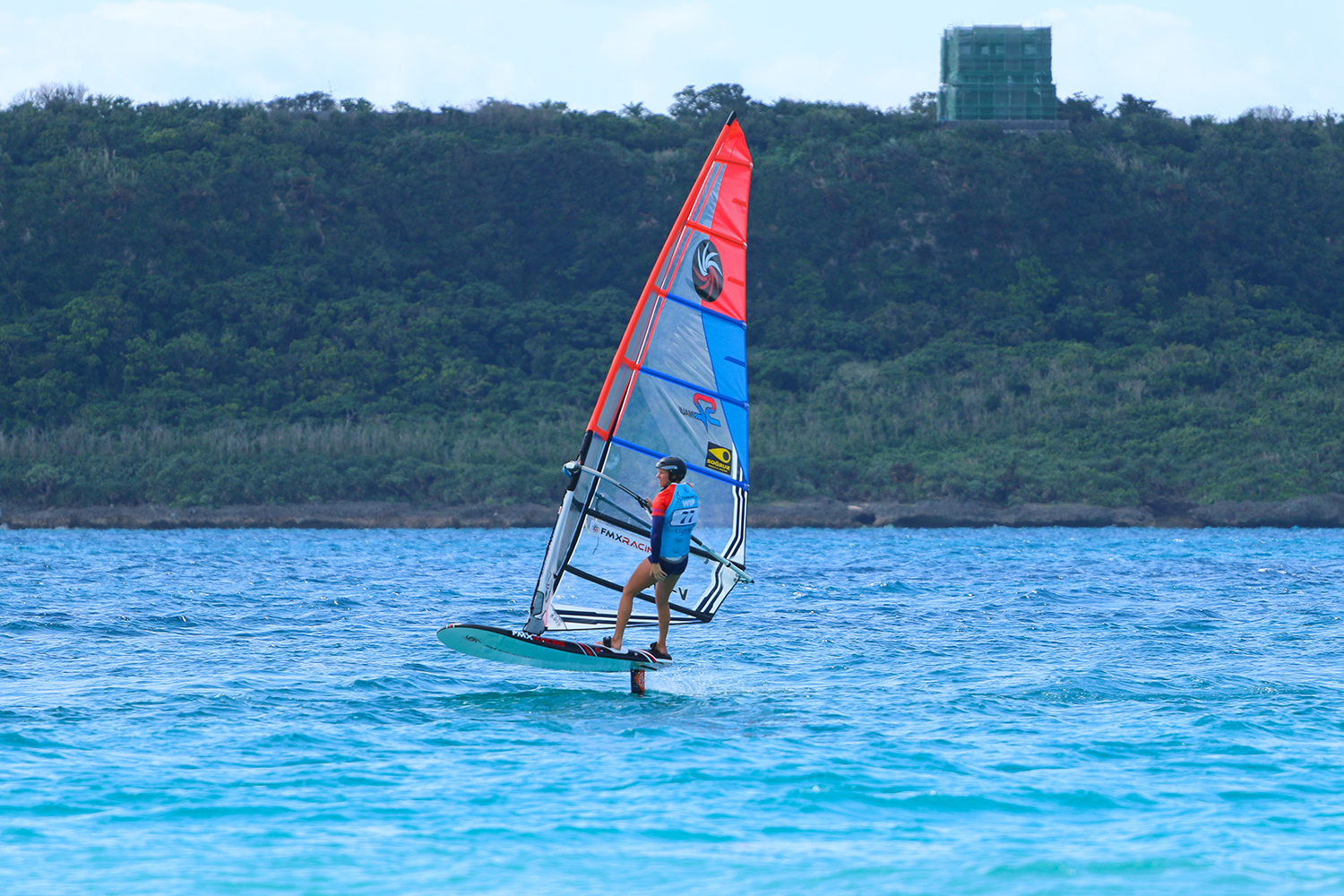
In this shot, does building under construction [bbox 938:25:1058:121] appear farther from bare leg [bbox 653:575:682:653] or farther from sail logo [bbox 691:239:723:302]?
bare leg [bbox 653:575:682:653]

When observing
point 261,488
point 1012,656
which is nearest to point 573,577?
point 1012,656

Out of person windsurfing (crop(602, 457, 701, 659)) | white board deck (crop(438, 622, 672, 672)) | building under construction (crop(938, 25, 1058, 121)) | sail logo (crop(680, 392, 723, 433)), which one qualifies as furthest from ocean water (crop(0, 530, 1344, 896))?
building under construction (crop(938, 25, 1058, 121))

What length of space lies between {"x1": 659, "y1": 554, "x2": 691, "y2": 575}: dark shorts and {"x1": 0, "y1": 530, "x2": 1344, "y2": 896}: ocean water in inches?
50.0

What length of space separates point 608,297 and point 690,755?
193 feet

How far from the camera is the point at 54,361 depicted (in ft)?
193

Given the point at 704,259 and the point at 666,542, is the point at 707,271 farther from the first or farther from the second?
the point at 666,542

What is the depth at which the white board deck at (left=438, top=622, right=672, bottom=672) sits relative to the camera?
1209 cm

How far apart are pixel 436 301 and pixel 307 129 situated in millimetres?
14291

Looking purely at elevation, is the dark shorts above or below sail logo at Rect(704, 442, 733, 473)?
below

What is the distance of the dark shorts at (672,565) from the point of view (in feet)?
39.2

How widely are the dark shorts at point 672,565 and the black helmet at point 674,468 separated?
0.70 meters

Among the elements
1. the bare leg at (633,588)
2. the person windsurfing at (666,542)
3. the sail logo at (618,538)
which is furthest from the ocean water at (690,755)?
the sail logo at (618,538)

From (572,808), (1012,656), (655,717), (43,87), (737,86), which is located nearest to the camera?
(572,808)

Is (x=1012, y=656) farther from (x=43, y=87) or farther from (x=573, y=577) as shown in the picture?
(x=43, y=87)
